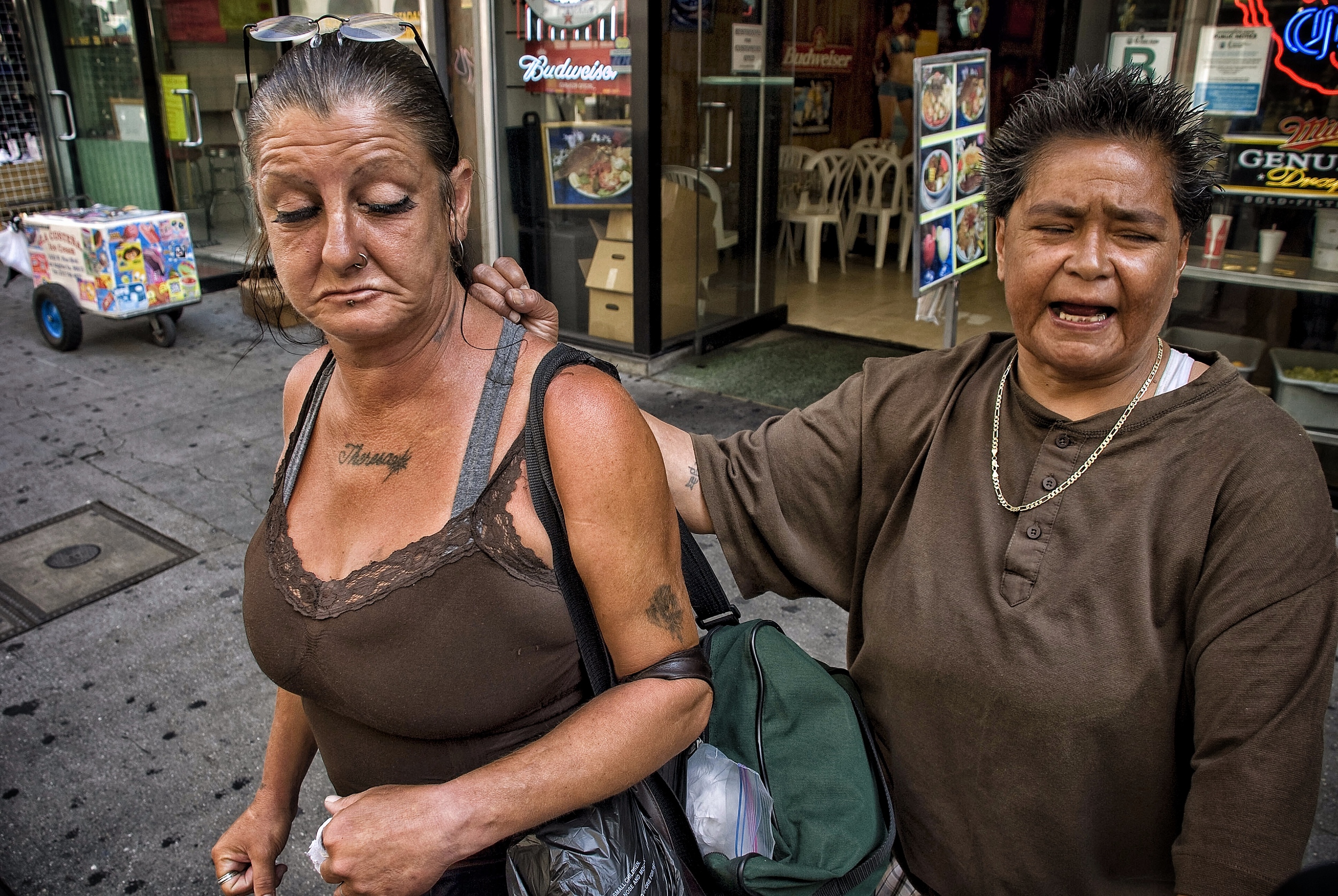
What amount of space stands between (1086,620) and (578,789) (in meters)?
0.77

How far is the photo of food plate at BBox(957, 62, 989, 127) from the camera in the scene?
13.5 feet

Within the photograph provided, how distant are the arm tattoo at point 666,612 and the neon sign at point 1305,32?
163 inches

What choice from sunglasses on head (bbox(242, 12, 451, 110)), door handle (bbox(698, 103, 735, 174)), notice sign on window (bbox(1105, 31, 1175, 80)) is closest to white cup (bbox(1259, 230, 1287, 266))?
notice sign on window (bbox(1105, 31, 1175, 80))

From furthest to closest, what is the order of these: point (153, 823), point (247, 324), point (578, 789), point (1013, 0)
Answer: point (1013, 0) < point (247, 324) < point (153, 823) < point (578, 789)

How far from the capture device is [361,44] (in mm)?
1330

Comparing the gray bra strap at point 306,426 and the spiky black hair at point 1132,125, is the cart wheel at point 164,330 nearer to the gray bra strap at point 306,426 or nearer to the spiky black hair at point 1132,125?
the gray bra strap at point 306,426

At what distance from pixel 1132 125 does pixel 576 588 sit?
3.42ft

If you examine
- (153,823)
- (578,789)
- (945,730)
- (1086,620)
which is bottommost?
(153,823)

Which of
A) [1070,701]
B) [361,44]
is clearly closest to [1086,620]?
[1070,701]

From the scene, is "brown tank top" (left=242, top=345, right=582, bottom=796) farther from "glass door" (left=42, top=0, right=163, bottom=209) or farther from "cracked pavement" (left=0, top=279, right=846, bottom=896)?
"glass door" (left=42, top=0, right=163, bottom=209)

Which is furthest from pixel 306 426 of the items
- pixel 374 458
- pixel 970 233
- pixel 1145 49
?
pixel 1145 49

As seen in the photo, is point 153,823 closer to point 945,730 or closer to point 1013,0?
point 945,730

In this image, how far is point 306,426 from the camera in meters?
1.58

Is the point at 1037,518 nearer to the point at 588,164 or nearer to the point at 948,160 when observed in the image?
the point at 948,160
